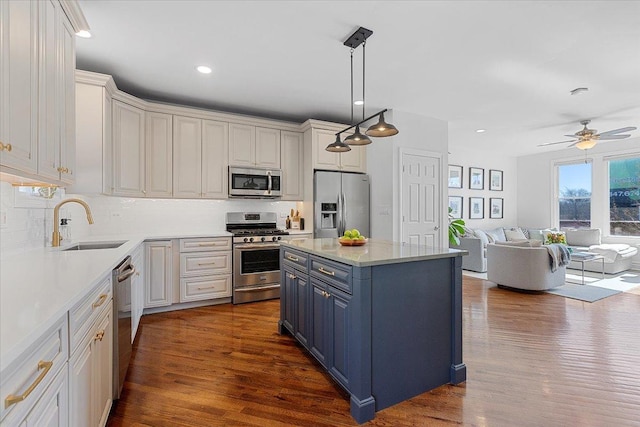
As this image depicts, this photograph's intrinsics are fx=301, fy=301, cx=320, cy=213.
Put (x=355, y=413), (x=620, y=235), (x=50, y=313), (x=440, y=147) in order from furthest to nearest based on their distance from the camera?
(x=620, y=235) < (x=440, y=147) < (x=355, y=413) < (x=50, y=313)

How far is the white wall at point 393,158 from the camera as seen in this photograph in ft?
14.7

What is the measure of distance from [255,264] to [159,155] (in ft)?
6.05

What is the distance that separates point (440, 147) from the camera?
491 centimetres

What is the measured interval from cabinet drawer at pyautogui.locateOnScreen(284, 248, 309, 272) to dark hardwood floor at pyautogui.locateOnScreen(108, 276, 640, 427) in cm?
76

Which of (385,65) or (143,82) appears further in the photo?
(143,82)

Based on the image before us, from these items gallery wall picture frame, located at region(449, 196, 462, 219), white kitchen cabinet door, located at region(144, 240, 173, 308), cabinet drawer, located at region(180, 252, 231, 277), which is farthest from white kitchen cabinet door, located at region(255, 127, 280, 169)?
gallery wall picture frame, located at region(449, 196, 462, 219)

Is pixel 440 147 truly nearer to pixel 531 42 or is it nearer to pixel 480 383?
pixel 531 42

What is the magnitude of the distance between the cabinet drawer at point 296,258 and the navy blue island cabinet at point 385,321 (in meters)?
0.12

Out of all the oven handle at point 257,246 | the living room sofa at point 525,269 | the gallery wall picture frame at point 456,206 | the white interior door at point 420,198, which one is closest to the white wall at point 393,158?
the white interior door at point 420,198

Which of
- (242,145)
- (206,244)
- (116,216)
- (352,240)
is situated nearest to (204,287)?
Answer: (206,244)

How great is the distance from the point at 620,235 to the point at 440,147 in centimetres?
498

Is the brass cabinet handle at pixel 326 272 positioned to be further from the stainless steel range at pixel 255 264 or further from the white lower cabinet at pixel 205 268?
the white lower cabinet at pixel 205 268

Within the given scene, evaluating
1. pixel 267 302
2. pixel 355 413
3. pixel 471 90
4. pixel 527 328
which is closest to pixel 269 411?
pixel 355 413

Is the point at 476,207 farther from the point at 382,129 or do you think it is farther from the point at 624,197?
the point at 382,129
